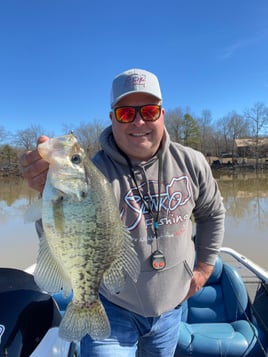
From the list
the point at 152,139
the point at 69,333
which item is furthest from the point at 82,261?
the point at 152,139

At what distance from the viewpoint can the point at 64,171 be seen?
1.19 metres

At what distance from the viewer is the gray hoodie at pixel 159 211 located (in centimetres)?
178

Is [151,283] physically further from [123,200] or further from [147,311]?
[123,200]

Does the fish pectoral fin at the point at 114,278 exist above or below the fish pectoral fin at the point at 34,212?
below

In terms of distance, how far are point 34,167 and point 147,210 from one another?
77 centimetres

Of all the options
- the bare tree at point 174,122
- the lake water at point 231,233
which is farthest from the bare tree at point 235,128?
the lake water at point 231,233

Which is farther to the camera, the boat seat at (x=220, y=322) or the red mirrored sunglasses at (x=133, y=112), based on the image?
the boat seat at (x=220, y=322)

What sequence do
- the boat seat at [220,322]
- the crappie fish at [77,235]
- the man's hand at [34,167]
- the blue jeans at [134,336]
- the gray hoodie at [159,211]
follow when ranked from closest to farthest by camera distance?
the crappie fish at [77,235] → the man's hand at [34,167] → the blue jeans at [134,336] → the gray hoodie at [159,211] → the boat seat at [220,322]

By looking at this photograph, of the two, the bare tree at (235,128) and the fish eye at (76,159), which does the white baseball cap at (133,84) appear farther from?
the bare tree at (235,128)

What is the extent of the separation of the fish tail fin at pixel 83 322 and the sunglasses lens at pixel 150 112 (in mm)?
1103

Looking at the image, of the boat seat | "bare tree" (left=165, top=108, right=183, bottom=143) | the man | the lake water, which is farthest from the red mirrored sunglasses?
"bare tree" (left=165, top=108, right=183, bottom=143)

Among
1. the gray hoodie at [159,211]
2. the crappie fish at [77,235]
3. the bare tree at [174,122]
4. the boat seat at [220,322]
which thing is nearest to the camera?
the crappie fish at [77,235]

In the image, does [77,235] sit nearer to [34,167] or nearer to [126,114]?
[34,167]

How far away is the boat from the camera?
1.86m
